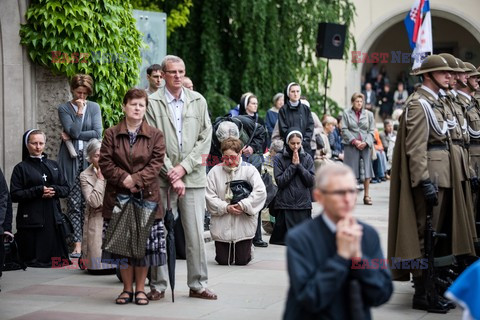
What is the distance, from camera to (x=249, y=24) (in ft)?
71.1

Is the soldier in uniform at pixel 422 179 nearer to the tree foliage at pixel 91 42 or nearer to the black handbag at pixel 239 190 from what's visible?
the black handbag at pixel 239 190

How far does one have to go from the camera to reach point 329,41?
21641mm

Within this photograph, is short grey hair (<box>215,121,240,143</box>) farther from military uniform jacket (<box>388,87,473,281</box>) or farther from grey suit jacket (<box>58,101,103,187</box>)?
military uniform jacket (<box>388,87,473,281</box>)

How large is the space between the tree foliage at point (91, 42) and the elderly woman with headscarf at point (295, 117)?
9.62 feet

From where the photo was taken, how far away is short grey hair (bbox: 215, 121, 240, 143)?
1205 centimetres

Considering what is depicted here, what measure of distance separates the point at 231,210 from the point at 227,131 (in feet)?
4.00

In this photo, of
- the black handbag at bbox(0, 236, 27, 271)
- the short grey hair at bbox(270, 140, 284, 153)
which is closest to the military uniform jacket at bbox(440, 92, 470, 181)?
the black handbag at bbox(0, 236, 27, 271)

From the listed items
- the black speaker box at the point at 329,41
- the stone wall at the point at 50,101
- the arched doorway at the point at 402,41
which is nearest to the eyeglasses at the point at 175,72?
the stone wall at the point at 50,101

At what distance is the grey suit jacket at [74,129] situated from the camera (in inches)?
472

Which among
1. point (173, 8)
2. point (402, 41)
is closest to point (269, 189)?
point (173, 8)

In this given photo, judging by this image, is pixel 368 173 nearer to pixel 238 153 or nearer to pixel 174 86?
pixel 238 153

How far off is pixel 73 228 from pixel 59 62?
2092 mm

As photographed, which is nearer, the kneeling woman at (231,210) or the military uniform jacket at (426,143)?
the military uniform jacket at (426,143)

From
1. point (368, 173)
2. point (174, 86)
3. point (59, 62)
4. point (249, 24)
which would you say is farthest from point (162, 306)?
point (249, 24)
